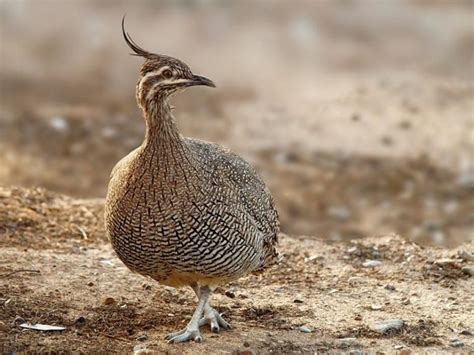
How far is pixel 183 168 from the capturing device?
6.19m

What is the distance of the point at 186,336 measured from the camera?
6477 millimetres

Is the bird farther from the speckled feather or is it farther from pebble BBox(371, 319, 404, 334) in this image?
pebble BBox(371, 319, 404, 334)

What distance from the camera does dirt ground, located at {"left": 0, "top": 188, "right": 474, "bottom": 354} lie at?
6590 mm

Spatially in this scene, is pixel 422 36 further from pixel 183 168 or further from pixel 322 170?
pixel 183 168

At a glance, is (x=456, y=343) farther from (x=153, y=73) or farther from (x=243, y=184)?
(x=153, y=73)

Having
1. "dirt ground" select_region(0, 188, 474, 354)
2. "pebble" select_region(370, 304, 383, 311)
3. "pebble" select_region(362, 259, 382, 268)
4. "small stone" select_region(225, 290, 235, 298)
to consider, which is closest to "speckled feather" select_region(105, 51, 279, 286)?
"dirt ground" select_region(0, 188, 474, 354)

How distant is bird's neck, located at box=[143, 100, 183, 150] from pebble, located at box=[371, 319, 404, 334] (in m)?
1.96

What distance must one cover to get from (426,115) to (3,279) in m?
8.53

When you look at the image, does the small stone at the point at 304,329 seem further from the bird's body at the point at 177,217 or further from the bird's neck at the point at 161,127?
the bird's neck at the point at 161,127

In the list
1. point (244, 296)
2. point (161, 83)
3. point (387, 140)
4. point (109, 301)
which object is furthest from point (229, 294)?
point (387, 140)

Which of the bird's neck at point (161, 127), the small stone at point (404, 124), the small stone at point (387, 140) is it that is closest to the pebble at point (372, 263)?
the bird's neck at point (161, 127)

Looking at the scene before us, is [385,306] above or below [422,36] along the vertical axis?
below

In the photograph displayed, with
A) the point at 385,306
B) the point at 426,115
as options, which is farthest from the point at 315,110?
the point at 385,306

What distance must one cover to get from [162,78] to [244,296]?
2237 mm
